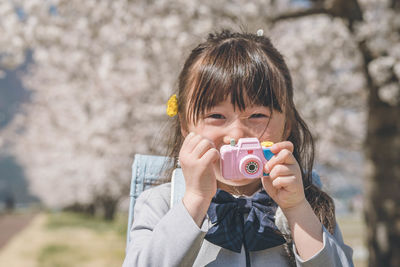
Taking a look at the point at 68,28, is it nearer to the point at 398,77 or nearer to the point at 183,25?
the point at 183,25

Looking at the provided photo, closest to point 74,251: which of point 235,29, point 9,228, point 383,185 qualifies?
point 383,185

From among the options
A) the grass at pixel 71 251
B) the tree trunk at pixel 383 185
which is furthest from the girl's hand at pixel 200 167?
the grass at pixel 71 251

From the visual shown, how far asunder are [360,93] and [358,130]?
376 centimetres

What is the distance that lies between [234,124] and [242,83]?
14cm

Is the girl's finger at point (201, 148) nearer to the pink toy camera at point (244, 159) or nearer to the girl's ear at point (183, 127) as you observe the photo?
the pink toy camera at point (244, 159)

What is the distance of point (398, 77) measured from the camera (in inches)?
180

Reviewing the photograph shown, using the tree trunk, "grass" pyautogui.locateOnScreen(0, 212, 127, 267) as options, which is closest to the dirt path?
"grass" pyautogui.locateOnScreen(0, 212, 127, 267)

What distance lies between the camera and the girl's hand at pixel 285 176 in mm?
1246

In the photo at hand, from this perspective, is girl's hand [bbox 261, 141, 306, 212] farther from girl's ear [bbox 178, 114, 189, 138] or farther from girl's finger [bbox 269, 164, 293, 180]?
girl's ear [bbox 178, 114, 189, 138]

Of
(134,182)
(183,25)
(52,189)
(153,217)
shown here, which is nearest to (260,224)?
(153,217)

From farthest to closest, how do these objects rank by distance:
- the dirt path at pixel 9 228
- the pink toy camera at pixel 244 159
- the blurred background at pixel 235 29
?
the dirt path at pixel 9 228 → the blurred background at pixel 235 29 → the pink toy camera at pixel 244 159

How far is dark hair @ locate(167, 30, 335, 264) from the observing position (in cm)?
136

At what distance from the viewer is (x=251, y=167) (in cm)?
121

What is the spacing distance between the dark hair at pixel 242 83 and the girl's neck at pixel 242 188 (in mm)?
220
